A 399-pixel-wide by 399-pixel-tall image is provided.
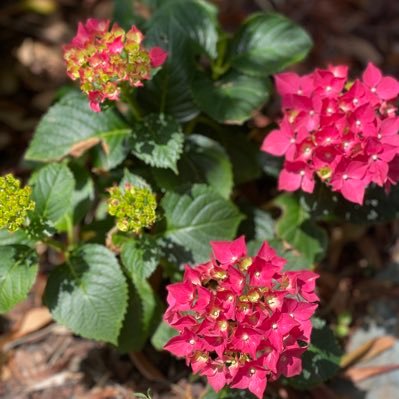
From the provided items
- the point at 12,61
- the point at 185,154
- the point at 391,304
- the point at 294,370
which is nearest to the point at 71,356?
the point at 185,154

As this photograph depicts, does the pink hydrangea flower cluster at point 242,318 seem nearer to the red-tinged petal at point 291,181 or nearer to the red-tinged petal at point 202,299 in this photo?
the red-tinged petal at point 202,299

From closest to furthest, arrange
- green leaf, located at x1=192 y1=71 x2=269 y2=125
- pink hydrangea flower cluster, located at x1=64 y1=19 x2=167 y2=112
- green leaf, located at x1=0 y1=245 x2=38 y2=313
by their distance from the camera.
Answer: pink hydrangea flower cluster, located at x1=64 y1=19 x2=167 y2=112 → green leaf, located at x1=0 y1=245 x2=38 y2=313 → green leaf, located at x1=192 y1=71 x2=269 y2=125

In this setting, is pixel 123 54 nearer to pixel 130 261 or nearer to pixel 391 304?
pixel 130 261

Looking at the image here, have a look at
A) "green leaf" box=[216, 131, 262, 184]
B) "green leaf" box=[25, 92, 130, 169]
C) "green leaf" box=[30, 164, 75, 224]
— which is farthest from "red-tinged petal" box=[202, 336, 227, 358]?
"green leaf" box=[216, 131, 262, 184]

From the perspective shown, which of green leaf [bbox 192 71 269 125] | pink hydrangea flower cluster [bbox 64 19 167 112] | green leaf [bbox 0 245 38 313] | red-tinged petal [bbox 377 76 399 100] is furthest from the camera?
green leaf [bbox 192 71 269 125]

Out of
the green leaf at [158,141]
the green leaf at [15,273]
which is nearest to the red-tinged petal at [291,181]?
the green leaf at [158,141]

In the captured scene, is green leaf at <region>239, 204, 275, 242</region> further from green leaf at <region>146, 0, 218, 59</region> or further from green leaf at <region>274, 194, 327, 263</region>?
green leaf at <region>146, 0, 218, 59</region>

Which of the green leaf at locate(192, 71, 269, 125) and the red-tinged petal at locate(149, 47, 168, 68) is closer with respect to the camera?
the red-tinged petal at locate(149, 47, 168, 68)
